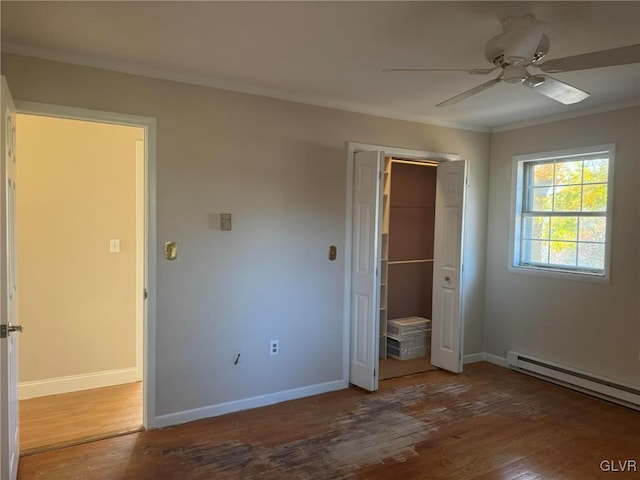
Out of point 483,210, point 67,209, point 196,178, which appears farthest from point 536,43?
point 67,209

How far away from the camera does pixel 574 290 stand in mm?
4008

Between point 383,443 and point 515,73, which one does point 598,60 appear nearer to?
point 515,73

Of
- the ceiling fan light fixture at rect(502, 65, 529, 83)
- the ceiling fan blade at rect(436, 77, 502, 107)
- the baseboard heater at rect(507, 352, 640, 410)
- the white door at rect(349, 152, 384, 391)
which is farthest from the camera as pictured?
the white door at rect(349, 152, 384, 391)

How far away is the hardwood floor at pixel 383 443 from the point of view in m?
2.63

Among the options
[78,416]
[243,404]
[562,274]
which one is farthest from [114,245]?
[562,274]

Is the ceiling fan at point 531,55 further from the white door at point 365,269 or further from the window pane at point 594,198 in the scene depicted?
the window pane at point 594,198

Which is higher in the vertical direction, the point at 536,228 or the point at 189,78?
the point at 189,78

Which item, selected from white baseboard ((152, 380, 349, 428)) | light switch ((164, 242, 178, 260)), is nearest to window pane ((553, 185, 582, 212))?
white baseboard ((152, 380, 349, 428))

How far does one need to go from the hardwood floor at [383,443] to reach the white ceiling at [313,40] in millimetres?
2443

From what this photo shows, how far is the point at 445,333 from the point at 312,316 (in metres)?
1.51

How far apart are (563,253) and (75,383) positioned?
4.50 metres

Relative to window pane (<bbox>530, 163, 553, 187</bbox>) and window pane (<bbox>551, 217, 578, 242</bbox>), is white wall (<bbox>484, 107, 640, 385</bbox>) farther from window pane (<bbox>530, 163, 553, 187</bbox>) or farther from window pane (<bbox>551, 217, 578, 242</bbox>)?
window pane (<bbox>551, 217, 578, 242</bbox>)

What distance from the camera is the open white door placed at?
14.1 ft

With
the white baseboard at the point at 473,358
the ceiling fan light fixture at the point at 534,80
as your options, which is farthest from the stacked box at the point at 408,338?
the ceiling fan light fixture at the point at 534,80
